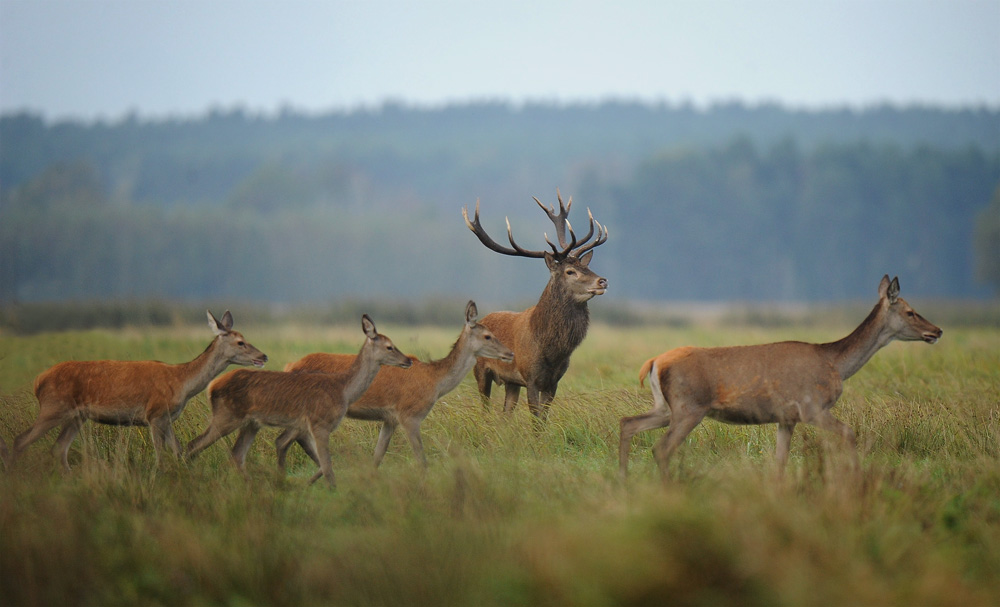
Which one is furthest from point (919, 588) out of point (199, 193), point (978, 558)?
point (199, 193)

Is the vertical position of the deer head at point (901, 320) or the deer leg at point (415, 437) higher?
the deer head at point (901, 320)

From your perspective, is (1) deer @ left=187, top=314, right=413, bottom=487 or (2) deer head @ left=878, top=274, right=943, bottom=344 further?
(2) deer head @ left=878, top=274, right=943, bottom=344

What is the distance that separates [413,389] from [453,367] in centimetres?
33

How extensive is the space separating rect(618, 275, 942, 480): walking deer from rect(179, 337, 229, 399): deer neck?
2.81m

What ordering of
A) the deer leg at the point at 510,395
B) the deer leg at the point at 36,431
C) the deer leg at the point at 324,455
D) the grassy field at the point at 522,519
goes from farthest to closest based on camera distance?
the deer leg at the point at 510,395 → the deer leg at the point at 36,431 → the deer leg at the point at 324,455 → the grassy field at the point at 522,519

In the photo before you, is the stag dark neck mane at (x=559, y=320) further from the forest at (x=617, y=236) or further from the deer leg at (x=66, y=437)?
the forest at (x=617, y=236)

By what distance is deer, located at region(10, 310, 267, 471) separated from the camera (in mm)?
7008

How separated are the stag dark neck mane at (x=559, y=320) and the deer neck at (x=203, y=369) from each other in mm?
2718

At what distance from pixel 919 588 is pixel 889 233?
7025 centimetres

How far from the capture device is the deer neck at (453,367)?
7559mm

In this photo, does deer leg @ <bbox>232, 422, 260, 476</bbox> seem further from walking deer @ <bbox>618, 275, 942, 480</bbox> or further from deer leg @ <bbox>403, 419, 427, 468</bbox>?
walking deer @ <bbox>618, 275, 942, 480</bbox>

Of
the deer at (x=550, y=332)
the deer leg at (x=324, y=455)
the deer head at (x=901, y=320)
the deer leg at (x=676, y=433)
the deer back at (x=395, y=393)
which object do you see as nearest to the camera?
the deer leg at (x=676, y=433)

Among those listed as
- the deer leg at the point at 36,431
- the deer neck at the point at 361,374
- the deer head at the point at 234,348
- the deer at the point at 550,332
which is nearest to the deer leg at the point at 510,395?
the deer at the point at 550,332

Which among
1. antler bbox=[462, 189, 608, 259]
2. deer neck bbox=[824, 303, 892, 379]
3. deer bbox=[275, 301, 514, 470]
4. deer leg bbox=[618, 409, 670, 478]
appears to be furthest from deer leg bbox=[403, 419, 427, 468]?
deer neck bbox=[824, 303, 892, 379]
